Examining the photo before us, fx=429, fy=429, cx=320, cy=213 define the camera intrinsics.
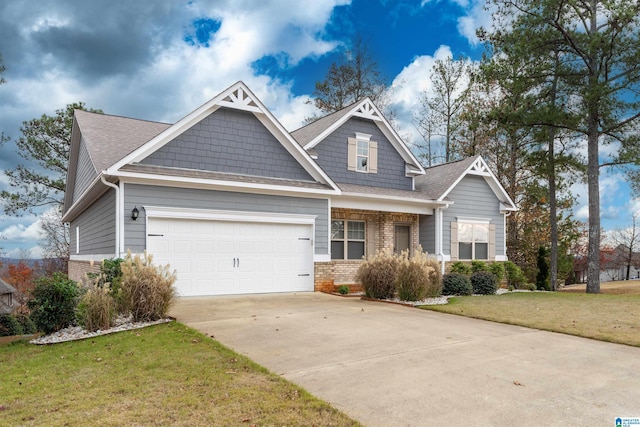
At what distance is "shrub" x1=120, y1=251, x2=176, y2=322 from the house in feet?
8.50

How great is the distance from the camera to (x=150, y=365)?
213 inches

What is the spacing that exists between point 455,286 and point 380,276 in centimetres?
Answer: 308

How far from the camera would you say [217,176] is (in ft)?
38.8

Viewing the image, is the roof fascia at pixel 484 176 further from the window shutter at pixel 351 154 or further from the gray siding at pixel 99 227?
the gray siding at pixel 99 227

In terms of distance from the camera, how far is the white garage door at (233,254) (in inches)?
442

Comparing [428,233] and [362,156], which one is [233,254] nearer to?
[362,156]

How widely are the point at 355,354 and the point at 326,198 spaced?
8.24m

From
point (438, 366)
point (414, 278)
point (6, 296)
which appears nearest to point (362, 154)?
point (414, 278)

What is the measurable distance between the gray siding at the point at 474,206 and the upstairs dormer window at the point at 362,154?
3.58 metres

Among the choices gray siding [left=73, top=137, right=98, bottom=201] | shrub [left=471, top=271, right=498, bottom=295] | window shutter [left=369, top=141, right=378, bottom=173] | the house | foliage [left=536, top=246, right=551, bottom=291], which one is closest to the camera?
the house

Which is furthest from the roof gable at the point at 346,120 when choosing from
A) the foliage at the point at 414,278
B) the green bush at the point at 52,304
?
the green bush at the point at 52,304

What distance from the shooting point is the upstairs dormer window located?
54.3ft

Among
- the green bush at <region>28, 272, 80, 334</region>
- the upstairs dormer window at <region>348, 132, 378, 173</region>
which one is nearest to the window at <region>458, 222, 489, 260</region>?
the upstairs dormer window at <region>348, 132, 378, 173</region>

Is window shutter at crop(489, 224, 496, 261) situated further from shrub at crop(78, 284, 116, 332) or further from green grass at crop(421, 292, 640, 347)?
shrub at crop(78, 284, 116, 332)
